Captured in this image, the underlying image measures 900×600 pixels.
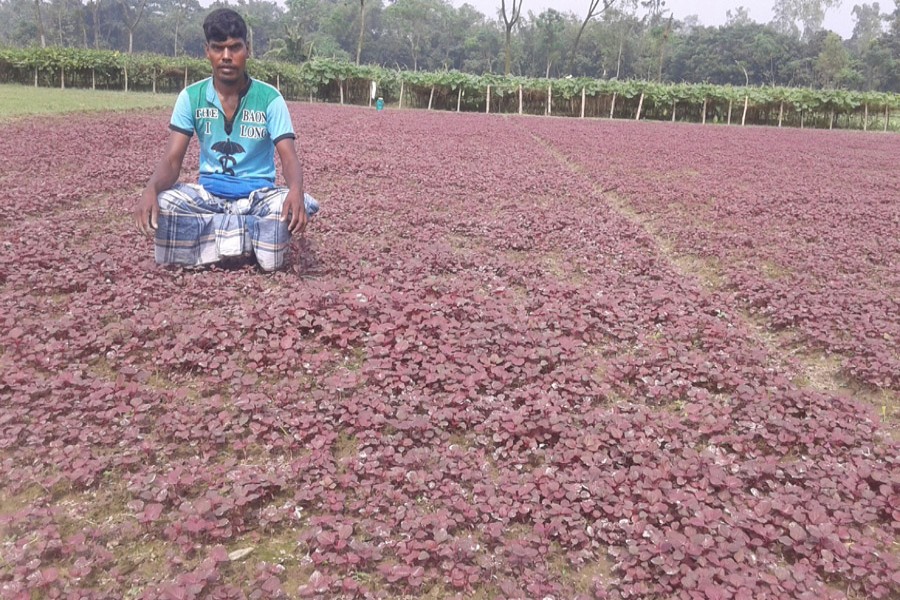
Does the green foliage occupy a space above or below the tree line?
below

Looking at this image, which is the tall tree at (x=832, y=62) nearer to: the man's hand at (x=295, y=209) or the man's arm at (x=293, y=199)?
the man's arm at (x=293, y=199)

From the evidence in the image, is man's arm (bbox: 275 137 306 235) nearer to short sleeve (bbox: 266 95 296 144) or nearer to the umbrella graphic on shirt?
short sleeve (bbox: 266 95 296 144)

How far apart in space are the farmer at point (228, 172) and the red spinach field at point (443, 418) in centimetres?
30

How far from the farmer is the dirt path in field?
4.02 meters

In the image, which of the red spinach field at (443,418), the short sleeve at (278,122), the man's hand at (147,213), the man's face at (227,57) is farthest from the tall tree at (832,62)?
the man's hand at (147,213)

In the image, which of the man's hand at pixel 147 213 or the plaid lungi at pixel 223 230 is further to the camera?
the plaid lungi at pixel 223 230

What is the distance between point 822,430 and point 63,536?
3972mm

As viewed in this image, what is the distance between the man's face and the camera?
17.8 ft

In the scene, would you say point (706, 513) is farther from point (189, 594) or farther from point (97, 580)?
point (97, 580)

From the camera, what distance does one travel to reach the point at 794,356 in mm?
5207

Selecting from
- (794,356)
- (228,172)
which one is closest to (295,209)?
(228,172)

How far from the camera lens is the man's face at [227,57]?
5430mm

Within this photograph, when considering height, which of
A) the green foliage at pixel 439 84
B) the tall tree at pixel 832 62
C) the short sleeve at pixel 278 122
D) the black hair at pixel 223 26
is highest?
the tall tree at pixel 832 62

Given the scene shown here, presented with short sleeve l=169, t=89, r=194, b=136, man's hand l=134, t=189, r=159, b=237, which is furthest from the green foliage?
man's hand l=134, t=189, r=159, b=237
